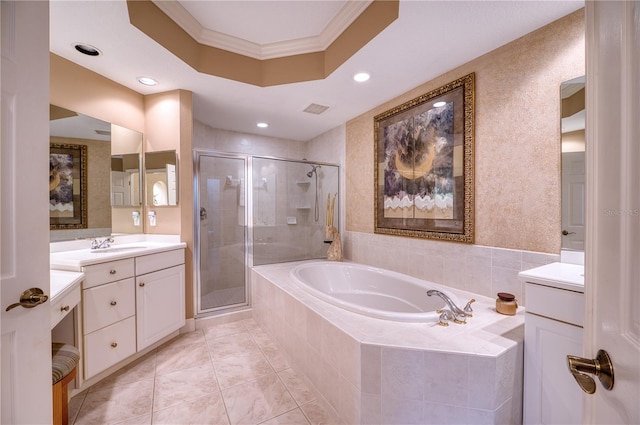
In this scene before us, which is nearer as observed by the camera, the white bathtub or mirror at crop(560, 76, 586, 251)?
A: mirror at crop(560, 76, 586, 251)

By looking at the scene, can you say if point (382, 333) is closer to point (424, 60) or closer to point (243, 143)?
point (424, 60)

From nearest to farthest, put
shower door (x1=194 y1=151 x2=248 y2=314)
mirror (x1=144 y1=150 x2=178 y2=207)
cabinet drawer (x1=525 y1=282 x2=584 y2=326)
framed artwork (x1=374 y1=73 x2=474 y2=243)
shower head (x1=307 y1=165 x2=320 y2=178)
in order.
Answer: cabinet drawer (x1=525 y1=282 x2=584 y2=326) < framed artwork (x1=374 y1=73 x2=474 y2=243) < mirror (x1=144 y1=150 x2=178 y2=207) < shower door (x1=194 y1=151 x2=248 y2=314) < shower head (x1=307 y1=165 x2=320 y2=178)

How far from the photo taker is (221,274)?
284 cm

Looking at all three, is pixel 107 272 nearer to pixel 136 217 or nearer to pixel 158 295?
pixel 158 295

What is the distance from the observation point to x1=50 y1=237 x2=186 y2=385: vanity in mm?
1614

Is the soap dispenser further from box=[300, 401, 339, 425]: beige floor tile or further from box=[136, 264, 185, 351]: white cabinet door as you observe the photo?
box=[300, 401, 339, 425]: beige floor tile

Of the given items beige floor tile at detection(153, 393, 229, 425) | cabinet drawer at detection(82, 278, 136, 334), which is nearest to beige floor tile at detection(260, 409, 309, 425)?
beige floor tile at detection(153, 393, 229, 425)

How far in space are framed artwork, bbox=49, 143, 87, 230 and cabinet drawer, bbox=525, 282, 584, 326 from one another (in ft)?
10.1

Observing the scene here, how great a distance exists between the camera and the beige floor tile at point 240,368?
1784 millimetres

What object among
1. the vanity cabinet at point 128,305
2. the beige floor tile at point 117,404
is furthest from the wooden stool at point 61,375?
the vanity cabinet at point 128,305

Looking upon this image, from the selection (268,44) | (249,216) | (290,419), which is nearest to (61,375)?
(290,419)

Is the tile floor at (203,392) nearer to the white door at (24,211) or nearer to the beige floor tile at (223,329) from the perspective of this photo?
the beige floor tile at (223,329)

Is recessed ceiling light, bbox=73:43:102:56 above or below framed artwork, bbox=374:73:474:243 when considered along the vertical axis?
above

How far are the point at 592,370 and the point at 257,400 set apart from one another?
170 centimetres
